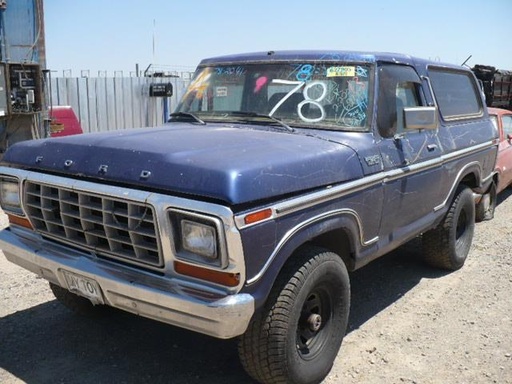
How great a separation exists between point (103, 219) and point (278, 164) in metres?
1.00

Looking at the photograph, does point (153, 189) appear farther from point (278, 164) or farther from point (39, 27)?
point (39, 27)

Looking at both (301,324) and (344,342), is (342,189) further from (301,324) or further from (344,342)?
(344,342)

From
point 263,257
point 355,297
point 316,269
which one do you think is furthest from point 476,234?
point 263,257

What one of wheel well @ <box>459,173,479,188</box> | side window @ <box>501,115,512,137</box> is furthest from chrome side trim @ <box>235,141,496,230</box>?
side window @ <box>501,115,512,137</box>

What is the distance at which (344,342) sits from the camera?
3.85 m

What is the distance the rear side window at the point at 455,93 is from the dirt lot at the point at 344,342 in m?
1.64

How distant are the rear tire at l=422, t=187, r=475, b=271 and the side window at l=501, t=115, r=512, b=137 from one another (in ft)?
11.5

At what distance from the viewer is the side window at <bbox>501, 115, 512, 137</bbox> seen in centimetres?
842

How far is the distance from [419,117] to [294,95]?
90 centimetres

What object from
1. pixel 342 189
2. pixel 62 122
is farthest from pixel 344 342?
pixel 62 122

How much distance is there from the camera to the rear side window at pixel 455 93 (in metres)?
4.93

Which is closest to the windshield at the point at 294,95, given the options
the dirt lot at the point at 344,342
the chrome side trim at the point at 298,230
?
A: the chrome side trim at the point at 298,230

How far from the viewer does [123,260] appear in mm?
2953

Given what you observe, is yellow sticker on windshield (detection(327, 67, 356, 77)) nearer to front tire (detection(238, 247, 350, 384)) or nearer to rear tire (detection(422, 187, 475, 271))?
front tire (detection(238, 247, 350, 384))
